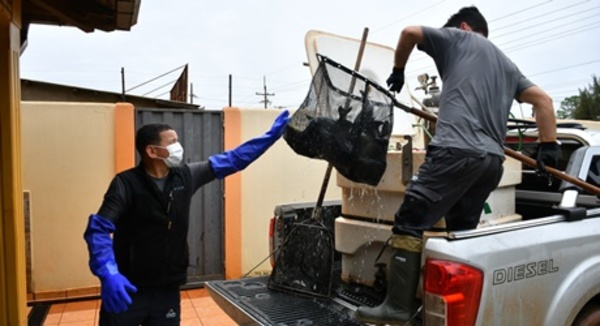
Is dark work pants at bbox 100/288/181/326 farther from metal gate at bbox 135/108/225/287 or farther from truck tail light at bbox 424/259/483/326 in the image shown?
metal gate at bbox 135/108/225/287

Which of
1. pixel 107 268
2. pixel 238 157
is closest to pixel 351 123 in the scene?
pixel 238 157

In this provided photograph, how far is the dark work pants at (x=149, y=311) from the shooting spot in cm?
293

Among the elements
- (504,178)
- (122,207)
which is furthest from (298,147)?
(504,178)

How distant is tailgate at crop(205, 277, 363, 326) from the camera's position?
10.4 ft

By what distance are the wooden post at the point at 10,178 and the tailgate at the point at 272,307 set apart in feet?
4.79

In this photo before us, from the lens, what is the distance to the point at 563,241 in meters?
2.72

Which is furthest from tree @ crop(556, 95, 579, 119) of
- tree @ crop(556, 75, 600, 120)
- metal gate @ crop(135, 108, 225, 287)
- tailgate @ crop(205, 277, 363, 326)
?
tailgate @ crop(205, 277, 363, 326)

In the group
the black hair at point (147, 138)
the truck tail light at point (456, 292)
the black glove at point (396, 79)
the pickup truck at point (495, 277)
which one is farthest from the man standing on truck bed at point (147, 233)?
the truck tail light at point (456, 292)

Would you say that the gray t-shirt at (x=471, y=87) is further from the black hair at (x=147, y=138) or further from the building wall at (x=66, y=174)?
the building wall at (x=66, y=174)

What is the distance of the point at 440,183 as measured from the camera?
272 cm

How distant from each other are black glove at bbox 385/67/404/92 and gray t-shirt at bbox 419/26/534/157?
225 mm

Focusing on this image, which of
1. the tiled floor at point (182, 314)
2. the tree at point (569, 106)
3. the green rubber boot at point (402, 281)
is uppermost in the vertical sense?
the tree at point (569, 106)

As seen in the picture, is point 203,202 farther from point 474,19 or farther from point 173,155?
point 474,19

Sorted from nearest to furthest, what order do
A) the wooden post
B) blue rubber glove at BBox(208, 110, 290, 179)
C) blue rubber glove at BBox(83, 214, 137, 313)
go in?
blue rubber glove at BBox(83, 214, 137, 313), blue rubber glove at BBox(208, 110, 290, 179), the wooden post
